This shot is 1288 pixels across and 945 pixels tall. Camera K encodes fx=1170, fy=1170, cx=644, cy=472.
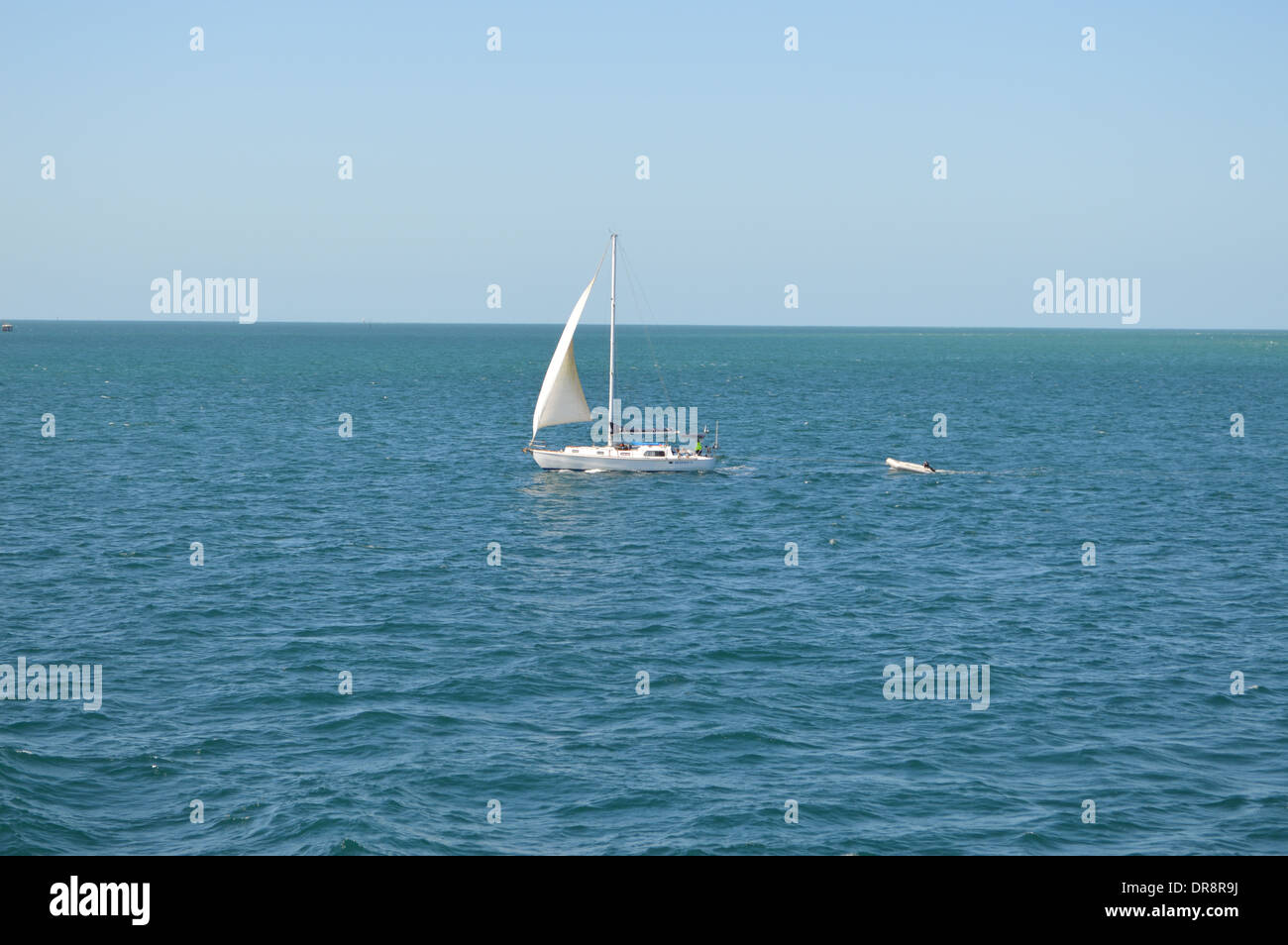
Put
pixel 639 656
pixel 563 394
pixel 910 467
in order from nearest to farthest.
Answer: pixel 639 656 < pixel 563 394 < pixel 910 467

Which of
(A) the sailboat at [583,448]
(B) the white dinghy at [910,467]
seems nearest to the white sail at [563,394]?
(A) the sailboat at [583,448]

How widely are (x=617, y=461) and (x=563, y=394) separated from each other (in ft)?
20.3

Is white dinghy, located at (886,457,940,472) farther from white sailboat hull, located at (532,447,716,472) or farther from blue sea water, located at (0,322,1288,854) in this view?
white sailboat hull, located at (532,447,716,472)

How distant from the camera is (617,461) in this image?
83625 millimetres

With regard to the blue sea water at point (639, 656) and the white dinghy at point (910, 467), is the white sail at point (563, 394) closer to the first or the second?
the blue sea water at point (639, 656)

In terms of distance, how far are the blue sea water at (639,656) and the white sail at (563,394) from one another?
4283mm

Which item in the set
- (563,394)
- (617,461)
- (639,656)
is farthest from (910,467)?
(639,656)

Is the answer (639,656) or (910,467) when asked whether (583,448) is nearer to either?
(910,467)

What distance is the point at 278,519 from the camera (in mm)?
66062

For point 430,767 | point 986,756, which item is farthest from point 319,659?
point 986,756

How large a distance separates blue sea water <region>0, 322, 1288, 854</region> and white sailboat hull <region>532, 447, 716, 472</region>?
1432 millimetres

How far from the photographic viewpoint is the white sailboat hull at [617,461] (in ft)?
274

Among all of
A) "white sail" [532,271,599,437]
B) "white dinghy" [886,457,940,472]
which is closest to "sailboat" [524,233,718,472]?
"white sail" [532,271,599,437]
